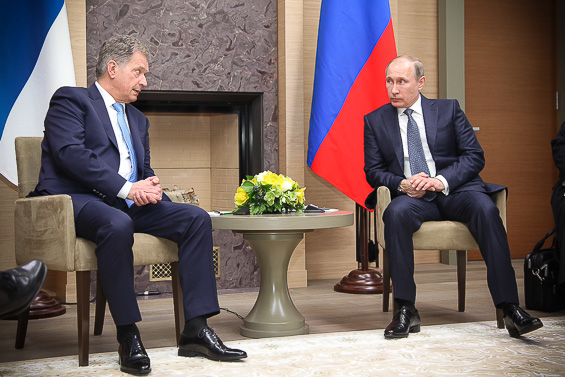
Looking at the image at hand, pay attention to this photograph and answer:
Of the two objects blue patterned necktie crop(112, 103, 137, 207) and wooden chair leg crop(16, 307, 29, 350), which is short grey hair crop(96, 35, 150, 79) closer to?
blue patterned necktie crop(112, 103, 137, 207)

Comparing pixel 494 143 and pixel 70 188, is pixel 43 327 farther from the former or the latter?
pixel 494 143

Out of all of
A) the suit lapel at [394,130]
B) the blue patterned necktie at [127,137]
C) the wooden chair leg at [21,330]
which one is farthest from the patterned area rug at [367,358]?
the suit lapel at [394,130]

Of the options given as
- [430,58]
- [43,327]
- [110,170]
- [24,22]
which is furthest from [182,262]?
[430,58]

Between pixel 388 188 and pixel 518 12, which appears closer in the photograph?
pixel 388 188

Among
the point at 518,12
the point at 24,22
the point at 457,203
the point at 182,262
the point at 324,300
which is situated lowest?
the point at 324,300

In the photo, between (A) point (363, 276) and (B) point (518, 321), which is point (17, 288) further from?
(A) point (363, 276)

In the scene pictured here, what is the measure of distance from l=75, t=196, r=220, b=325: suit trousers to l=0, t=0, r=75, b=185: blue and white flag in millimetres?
1103

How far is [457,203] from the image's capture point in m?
2.85

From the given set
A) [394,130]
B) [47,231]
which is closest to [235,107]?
[394,130]

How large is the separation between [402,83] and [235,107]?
1425mm

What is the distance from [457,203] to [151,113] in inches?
78.9

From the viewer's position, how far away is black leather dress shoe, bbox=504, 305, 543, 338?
249cm

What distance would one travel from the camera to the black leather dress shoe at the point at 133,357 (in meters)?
2.11

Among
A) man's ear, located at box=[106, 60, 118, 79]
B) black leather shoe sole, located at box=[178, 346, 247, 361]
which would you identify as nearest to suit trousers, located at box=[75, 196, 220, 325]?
black leather shoe sole, located at box=[178, 346, 247, 361]
